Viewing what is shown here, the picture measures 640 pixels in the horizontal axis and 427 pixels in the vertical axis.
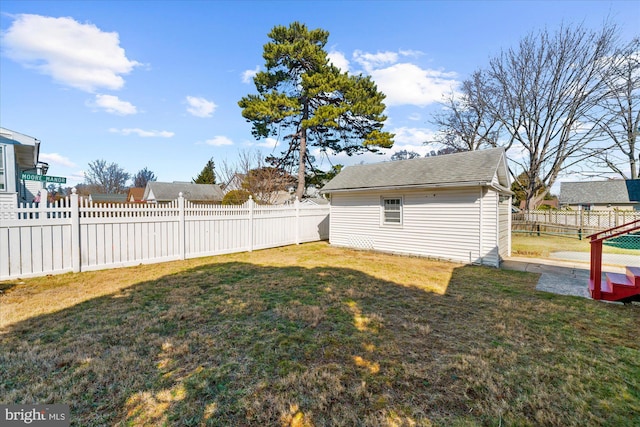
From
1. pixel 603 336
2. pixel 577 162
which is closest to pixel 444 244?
pixel 603 336

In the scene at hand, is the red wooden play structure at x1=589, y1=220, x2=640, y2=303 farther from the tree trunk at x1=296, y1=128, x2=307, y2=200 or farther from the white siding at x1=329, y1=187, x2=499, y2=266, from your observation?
the tree trunk at x1=296, y1=128, x2=307, y2=200

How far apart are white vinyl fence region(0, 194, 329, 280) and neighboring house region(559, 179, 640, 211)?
38240 millimetres

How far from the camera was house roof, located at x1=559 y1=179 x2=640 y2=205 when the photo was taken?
103 feet

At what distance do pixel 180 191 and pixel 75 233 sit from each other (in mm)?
32597

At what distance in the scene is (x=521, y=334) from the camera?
359 cm

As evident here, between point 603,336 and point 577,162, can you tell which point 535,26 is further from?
point 603,336

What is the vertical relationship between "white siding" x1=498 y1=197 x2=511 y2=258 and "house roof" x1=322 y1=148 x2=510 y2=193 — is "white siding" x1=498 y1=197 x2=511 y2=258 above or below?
below

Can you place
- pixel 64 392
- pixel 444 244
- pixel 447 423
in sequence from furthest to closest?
1. pixel 444 244
2. pixel 64 392
3. pixel 447 423

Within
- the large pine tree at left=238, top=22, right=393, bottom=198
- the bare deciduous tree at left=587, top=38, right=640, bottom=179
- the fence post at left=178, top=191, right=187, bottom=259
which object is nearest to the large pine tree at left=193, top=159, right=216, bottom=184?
the large pine tree at left=238, top=22, right=393, bottom=198

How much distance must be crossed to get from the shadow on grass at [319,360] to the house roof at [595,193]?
128ft

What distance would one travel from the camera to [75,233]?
6391mm

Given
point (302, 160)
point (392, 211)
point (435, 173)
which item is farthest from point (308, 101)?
point (435, 173)

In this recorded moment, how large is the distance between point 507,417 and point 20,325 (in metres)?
5.67

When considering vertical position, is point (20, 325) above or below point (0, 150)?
below
